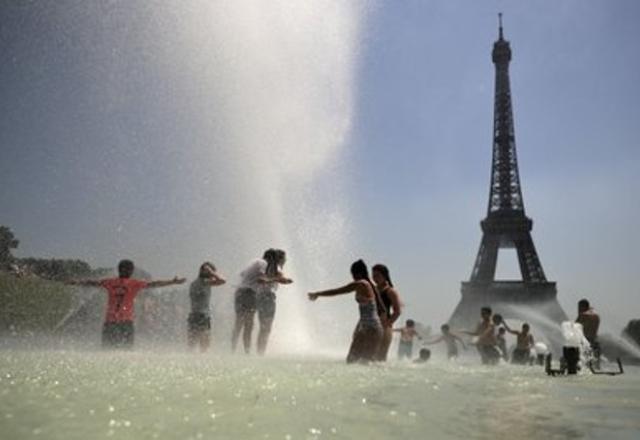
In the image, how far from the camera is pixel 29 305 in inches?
1151

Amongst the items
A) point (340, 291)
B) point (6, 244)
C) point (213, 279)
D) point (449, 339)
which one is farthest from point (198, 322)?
point (6, 244)

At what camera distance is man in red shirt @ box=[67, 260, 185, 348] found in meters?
10.1

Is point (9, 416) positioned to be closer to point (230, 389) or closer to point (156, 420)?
point (156, 420)

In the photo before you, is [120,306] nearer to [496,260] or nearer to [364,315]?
[364,315]

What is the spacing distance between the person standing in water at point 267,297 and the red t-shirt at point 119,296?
240 cm

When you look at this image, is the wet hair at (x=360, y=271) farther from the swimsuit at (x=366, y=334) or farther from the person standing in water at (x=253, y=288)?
the person standing in water at (x=253, y=288)

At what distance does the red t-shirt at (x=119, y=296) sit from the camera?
10133 mm

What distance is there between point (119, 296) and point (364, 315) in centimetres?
435

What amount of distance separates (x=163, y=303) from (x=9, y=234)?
40013 millimetres

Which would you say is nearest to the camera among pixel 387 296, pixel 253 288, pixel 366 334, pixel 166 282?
pixel 366 334

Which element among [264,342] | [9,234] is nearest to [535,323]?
[9,234]

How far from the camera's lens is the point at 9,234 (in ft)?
172

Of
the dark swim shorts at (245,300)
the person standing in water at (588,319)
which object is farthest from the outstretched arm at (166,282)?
the person standing in water at (588,319)

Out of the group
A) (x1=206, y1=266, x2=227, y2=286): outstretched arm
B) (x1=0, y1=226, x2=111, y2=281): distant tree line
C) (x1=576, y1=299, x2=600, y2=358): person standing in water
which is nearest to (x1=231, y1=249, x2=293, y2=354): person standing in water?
(x1=206, y1=266, x2=227, y2=286): outstretched arm
